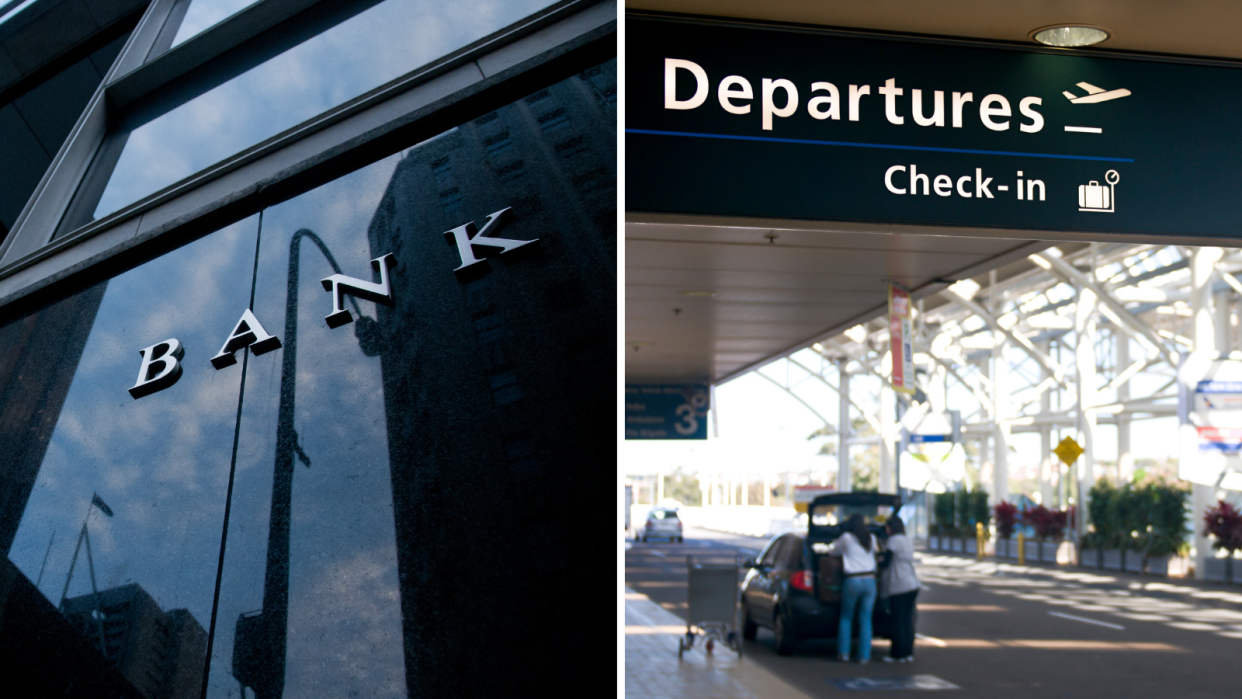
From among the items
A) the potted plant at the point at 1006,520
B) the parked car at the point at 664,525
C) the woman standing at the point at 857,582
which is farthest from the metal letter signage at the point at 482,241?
the parked car at the point at 664,525

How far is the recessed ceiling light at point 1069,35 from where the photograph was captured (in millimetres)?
4191

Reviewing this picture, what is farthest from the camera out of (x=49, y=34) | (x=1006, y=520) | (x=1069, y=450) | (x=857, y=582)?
(x=1006, y=520)

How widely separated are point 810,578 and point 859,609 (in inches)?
32.5

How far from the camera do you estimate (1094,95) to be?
14.0ft

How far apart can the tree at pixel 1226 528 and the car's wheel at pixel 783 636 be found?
1476cm

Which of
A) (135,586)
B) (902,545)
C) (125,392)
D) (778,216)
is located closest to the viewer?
(135,586)

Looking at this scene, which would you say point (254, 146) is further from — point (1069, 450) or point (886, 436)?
point (886, 436)

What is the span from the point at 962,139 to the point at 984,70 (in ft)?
1.14

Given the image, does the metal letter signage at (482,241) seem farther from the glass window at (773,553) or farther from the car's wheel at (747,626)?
the car's wheel at (747,626)

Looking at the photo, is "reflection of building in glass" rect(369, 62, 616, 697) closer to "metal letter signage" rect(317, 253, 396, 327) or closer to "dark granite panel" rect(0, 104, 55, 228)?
"metal letter signage" rect(317, 253, 396, 327)

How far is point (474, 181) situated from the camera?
332 centimetres

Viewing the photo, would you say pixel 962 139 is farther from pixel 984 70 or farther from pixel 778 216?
pixel 778 216

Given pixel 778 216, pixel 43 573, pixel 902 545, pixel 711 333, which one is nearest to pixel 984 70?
pixel 778 216

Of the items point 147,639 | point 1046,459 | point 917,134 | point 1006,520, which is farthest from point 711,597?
point 1046,459
